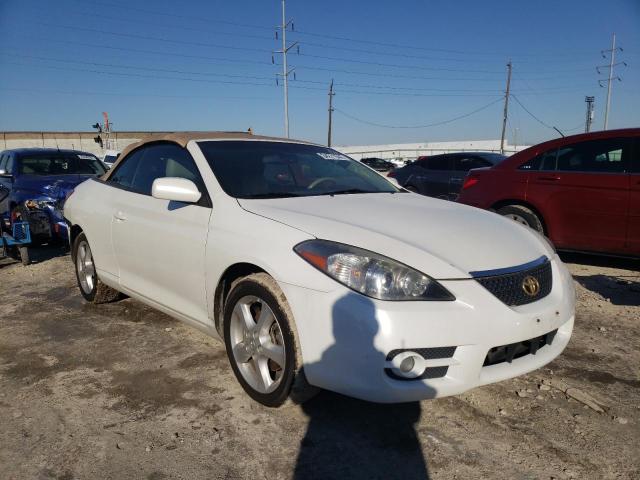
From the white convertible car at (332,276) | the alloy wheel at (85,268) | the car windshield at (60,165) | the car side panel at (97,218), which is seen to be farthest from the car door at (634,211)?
the car windshield at (60,165)

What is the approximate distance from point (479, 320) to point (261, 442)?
1.18m

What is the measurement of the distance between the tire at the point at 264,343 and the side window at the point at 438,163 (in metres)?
8.30

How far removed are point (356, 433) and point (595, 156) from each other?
460cm

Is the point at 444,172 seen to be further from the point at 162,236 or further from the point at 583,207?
the point at 162,236

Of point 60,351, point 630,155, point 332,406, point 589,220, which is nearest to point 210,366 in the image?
point 332,406

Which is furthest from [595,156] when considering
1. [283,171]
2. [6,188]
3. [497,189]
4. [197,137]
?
[6,188]

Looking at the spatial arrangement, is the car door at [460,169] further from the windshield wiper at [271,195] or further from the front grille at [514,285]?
the front grille at [514,285]

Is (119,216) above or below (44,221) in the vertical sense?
above

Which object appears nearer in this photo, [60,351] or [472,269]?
→ [472,269]

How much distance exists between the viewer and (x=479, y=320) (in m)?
2.27

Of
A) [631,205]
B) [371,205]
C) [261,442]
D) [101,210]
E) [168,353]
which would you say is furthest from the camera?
[631,205]

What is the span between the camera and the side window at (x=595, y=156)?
5.43 m

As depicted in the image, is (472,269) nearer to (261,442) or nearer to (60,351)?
(261,442)

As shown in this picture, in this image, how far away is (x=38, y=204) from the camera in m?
7.04
